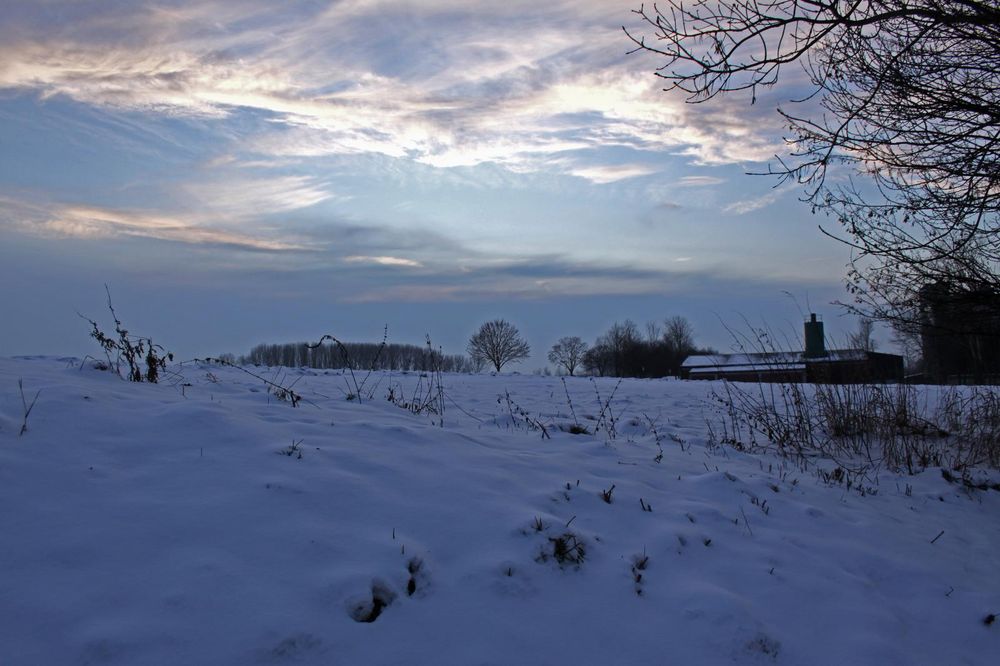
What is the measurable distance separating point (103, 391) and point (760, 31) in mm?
5462

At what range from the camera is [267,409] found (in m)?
5.29

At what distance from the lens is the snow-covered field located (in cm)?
247

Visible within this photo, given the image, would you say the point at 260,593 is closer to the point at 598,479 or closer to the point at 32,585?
the point at 32,585

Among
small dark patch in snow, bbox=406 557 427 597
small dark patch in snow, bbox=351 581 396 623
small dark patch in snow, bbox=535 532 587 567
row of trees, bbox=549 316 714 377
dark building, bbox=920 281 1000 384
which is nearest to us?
small dark patch in snow, bbox=351 581 396 623

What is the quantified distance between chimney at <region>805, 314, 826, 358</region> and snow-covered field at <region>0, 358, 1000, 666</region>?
3.28 meters

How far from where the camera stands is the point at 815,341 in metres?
7.94

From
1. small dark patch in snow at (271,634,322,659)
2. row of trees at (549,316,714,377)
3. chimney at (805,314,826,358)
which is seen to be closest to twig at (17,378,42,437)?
small dark patch in snow at (271,634,322,659)

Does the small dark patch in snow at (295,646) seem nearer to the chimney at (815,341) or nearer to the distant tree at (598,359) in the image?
the chimney at (815,341)

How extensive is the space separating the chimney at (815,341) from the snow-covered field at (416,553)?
10.8 feet

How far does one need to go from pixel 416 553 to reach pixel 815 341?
6611 millimetres

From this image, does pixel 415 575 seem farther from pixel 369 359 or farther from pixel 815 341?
pixel 369 359

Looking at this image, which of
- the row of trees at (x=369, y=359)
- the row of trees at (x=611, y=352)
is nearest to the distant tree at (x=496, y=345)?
the row of trees at (x=611, y=352)

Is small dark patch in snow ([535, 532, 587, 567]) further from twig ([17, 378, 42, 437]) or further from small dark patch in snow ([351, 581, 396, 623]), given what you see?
twig ([17, 378, 42, 437])

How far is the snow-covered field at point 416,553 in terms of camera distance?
2473 mm
